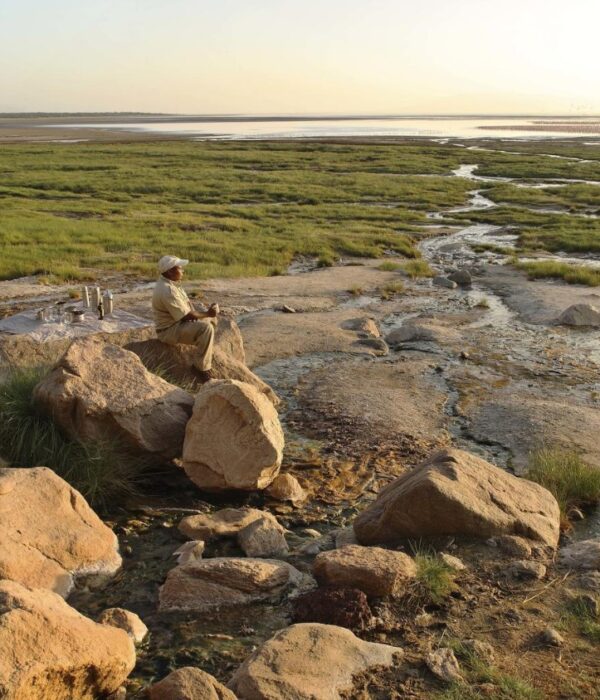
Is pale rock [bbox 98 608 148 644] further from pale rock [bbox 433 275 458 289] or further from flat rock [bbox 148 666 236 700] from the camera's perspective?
pale rock [bbox 433 275 458 289]

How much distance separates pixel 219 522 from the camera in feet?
24.1

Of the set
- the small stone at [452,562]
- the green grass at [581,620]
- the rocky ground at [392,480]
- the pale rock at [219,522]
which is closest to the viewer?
the rocky ground at [392,480]

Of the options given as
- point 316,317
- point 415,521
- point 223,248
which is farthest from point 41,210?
point 415,521

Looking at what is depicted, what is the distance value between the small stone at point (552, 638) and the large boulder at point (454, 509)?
1331mm

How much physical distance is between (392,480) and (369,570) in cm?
260

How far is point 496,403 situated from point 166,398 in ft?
17.1

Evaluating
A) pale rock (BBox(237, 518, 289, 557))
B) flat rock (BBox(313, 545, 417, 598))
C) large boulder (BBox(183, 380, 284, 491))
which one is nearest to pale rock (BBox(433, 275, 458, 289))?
large boulder (BBox(183, 380, 284, 491))

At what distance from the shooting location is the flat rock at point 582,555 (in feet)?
21.6

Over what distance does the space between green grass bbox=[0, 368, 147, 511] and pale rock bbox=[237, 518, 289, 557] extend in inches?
64.1

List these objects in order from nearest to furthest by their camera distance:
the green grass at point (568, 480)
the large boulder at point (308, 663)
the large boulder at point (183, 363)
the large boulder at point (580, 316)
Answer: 1. the large boulder at point (308, 663)
2. the green grass at point (568, 480)
3. the large boulder at point (183, 363)
4. the large boulder at point (580, 316)

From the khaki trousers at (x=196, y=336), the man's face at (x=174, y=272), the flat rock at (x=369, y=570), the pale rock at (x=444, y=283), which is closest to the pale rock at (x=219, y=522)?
the flat rock at (x=369, y=570)

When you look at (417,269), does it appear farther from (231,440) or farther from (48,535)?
(48,535)

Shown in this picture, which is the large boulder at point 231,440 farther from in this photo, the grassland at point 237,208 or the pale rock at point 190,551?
the grassland at point 237,208

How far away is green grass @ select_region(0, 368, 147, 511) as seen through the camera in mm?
7828
